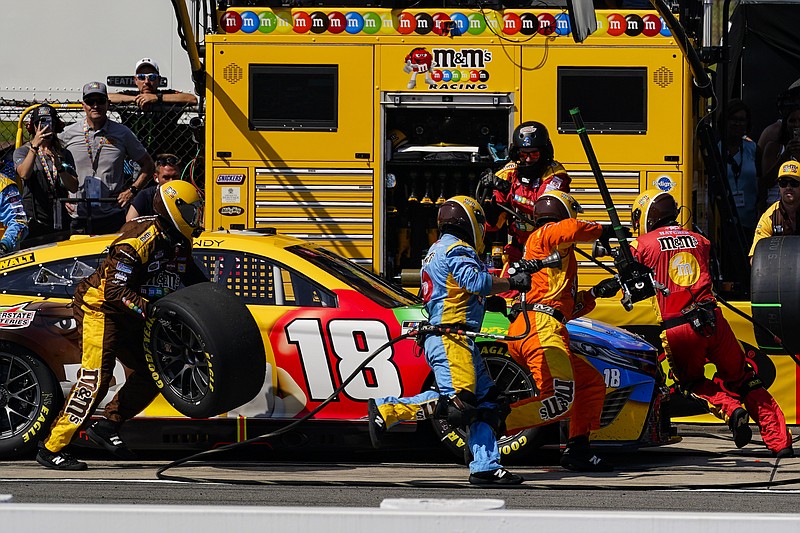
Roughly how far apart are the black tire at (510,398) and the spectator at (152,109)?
586 cm

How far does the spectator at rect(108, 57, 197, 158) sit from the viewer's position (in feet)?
43.2

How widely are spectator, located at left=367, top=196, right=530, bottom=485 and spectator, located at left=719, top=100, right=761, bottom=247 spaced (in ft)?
18.9

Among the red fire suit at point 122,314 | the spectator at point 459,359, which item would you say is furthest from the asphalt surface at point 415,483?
the red fire suit at point 122,314

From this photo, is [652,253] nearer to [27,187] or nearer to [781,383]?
[781,383]

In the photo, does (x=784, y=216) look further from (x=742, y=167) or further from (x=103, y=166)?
(x=103, y=166)

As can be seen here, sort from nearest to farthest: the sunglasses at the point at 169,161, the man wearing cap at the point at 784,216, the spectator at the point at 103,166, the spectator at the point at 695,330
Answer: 1. the spectator at the point at 695,330
2. the man wearing cap at the point at 784,216
3. the sunglasses at the point at 169,161
4. the spectator at the point at 103,166

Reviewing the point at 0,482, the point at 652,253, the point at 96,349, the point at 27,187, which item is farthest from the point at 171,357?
the point at 27,187

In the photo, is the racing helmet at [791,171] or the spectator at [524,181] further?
the racing helmet at [791,171]

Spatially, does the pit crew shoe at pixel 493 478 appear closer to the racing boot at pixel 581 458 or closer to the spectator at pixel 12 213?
the racing boot at pixel 581 458

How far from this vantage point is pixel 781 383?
10258mm

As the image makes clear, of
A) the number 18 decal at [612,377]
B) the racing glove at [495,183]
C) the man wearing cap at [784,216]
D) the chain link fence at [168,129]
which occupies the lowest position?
the number 18 decal at [612,377]

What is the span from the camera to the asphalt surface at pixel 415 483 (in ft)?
22.6

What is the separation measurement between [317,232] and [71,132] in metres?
2.42

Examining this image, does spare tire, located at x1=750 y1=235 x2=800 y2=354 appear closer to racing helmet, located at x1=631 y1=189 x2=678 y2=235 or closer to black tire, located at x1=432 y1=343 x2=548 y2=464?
racing helmet, located at x1=631 y1=189 x2=678 y2=235
